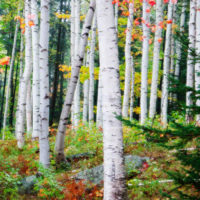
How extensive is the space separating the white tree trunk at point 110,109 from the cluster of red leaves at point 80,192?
1.12m

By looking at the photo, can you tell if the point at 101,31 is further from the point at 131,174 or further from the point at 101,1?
the point at 131,174

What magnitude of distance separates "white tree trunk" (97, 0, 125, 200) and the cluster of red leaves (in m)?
1.12

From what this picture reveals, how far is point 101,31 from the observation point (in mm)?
3100

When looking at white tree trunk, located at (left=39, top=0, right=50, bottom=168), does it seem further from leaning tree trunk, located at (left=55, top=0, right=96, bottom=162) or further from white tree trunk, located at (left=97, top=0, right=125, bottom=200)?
white tree trunk, located at (left=97, top=0, right=125, bottom=200)

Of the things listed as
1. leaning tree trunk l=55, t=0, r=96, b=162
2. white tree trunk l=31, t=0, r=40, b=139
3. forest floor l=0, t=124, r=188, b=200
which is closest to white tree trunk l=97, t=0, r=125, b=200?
forest floor l=0, t=124, r=188, b=200

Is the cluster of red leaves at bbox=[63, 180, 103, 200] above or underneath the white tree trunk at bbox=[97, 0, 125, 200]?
underneath

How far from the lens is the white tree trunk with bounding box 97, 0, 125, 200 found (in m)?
2.96

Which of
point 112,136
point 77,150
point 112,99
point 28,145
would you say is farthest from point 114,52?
point 28,145

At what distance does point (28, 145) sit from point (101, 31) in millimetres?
6621

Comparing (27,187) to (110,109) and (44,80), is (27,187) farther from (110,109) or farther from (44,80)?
(110,109)

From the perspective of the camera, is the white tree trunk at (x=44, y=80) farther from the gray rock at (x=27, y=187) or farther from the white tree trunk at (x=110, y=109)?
the white tree trunk at (x=110, y=109)

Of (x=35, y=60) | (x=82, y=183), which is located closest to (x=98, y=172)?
(x=82, y=183)

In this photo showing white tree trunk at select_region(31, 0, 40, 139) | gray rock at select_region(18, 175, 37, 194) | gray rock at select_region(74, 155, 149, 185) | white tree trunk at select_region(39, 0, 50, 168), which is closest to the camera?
gray rock at select_region(74, 155, 149, 185)

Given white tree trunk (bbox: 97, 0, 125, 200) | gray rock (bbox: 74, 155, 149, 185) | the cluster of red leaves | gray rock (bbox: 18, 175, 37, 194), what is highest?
white tree trunk (bbox: 97, 0, 125, 200)
